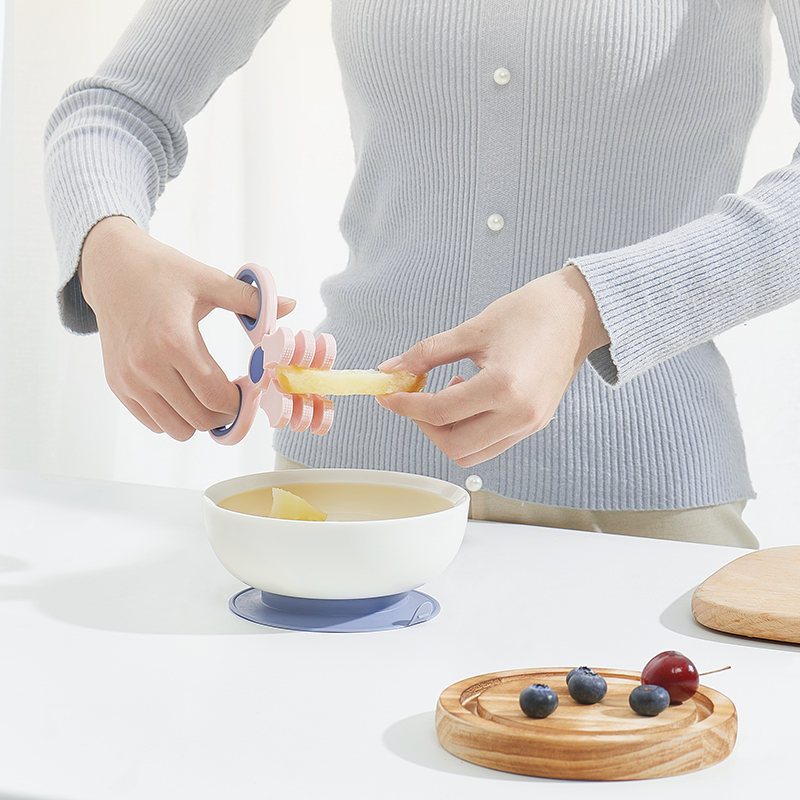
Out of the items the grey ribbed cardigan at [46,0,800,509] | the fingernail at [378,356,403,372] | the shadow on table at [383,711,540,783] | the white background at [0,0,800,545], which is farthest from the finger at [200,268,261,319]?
the white background at [0,0,800,545]

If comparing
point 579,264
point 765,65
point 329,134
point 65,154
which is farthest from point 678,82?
point 329,134

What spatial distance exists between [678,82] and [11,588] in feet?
2.84

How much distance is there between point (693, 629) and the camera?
658 millimetres

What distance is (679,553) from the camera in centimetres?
86

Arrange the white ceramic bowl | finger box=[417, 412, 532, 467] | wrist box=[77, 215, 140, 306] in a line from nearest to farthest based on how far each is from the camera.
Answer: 1. the white ceramic bowl
2. finger box=[417, 412, 532, 467]
3. wrist box=[77, 215, 140, 306]

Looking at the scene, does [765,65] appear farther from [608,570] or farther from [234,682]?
[234,682]

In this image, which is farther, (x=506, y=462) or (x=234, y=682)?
(x=506, y=462)

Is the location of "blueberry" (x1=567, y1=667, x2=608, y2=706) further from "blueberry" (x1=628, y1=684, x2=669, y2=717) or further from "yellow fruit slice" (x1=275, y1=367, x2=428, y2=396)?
"yellow fruit slice" (x1=275, y1=367, x2=428, y2=396)

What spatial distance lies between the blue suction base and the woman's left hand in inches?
5.6

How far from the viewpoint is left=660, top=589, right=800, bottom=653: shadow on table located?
630mm

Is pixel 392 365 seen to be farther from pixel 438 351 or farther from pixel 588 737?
pixel 588 737

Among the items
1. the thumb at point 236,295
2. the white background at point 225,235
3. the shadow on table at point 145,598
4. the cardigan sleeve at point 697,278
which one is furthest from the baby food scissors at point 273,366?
the white background at point 225,235

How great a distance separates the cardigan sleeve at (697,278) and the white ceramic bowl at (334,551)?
0.77 feet

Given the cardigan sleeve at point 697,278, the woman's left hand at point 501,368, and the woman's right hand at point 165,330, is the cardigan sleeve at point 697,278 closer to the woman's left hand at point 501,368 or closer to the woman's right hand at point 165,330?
the woman's left hand at point 501,368
